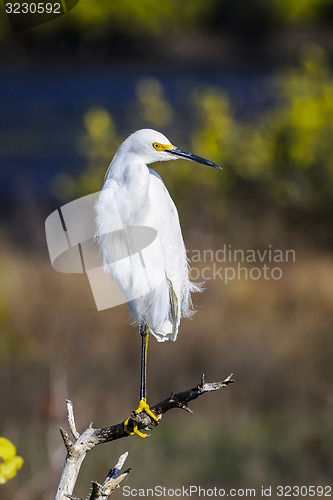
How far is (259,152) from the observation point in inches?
289

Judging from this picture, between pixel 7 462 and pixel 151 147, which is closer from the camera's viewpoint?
pixel 7 462

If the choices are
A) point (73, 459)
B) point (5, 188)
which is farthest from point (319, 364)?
point (5, 188)

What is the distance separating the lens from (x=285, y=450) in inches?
197

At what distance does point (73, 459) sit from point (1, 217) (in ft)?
26.7

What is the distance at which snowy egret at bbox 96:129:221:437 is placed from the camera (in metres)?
2.04

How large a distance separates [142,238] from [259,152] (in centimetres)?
534

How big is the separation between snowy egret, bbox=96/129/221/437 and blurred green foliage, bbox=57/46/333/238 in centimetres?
469

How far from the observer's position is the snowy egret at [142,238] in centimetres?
204

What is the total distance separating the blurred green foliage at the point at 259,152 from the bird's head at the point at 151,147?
4863mm

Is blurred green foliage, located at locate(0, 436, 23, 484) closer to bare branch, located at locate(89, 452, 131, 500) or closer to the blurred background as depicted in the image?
bare branch, located at locate(89, 452, 131, 500)

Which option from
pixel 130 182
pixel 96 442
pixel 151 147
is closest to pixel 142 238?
pixel 130 182

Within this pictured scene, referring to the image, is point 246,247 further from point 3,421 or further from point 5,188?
point 5,188

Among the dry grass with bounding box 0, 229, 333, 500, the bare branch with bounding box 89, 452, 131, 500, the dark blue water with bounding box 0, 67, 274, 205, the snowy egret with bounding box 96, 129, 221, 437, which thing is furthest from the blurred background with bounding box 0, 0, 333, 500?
the dark blue water with bounding box 0, 67, 274, 205

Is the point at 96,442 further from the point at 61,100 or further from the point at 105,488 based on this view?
the point at 61,100
